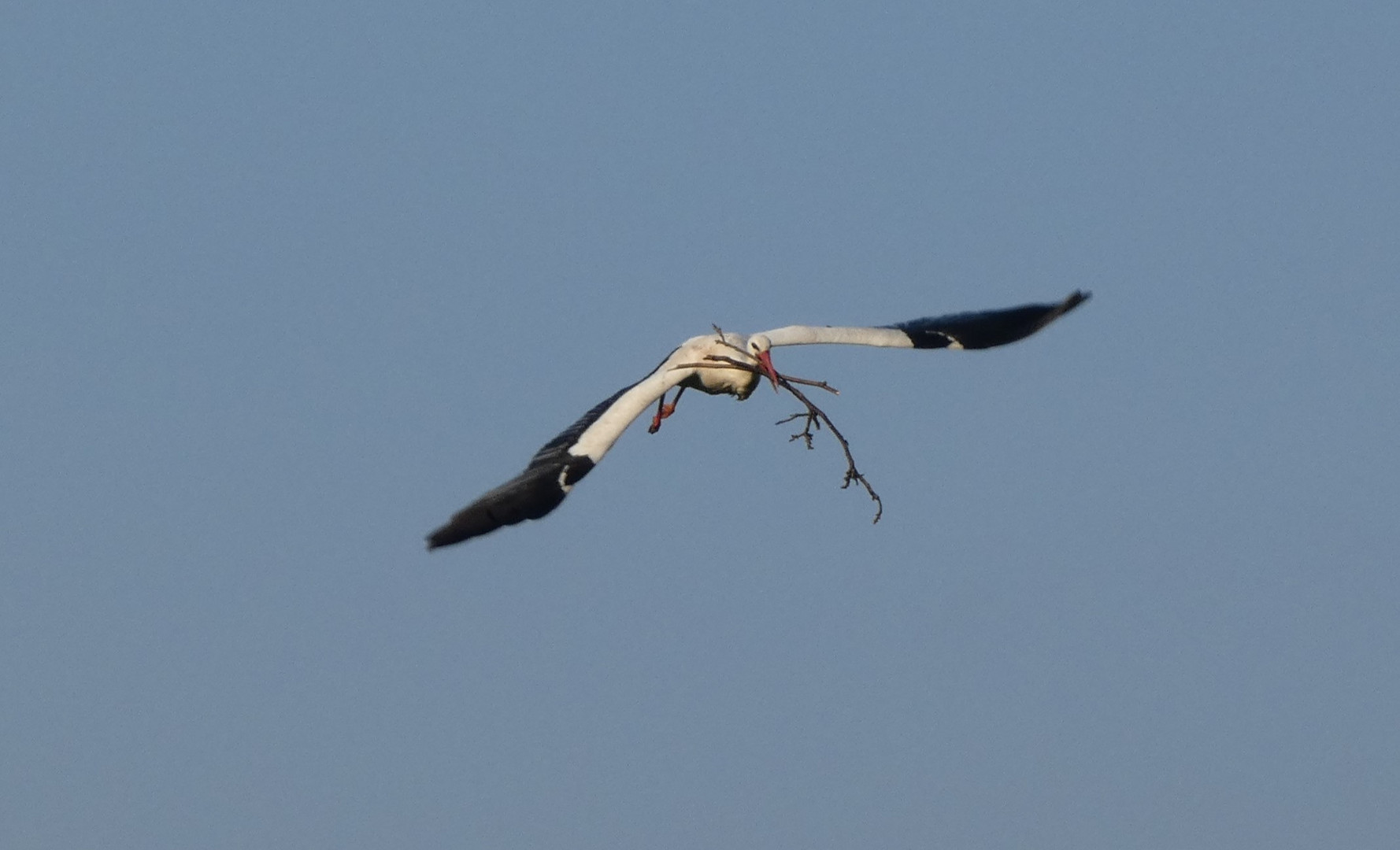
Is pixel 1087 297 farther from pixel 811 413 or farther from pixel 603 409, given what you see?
pixel 603 409

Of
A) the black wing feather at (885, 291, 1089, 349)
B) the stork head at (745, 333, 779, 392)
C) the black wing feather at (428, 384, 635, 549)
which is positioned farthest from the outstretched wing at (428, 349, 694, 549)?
the black wing feather at (885, 291, 1089, 349)

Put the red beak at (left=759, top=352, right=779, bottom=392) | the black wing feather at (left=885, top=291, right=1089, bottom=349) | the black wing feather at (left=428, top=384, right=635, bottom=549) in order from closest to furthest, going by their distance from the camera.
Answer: the black wing feather at (left=428, top=384, right=635, bottom=549) < the red beak at (left=759, top=352, right=779, bottom=392) < the black wing feather at (left=885, top=291, right=1089, bottom=349)

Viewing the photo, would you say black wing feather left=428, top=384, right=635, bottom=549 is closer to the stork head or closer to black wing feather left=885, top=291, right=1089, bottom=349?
the stork head

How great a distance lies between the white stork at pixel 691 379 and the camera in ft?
75.7

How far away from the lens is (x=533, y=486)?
2327 centimetres

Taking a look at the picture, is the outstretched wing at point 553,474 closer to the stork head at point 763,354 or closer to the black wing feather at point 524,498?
the black wing feather at point 524,498

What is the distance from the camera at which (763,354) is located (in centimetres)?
2659

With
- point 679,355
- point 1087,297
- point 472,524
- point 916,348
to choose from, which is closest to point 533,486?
point 472,524

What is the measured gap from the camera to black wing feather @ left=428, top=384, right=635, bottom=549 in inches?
894

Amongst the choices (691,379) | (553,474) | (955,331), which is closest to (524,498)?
(553,474)

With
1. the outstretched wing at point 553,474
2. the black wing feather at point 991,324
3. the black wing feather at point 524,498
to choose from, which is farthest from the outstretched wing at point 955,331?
the black wing feather at point 524,498

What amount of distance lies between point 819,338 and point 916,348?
1.49 m

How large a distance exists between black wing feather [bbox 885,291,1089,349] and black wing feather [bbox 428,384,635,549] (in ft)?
20.7

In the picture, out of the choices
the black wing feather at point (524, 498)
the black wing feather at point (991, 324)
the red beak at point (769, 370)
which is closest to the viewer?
the black wing feather at point (524, 498)
